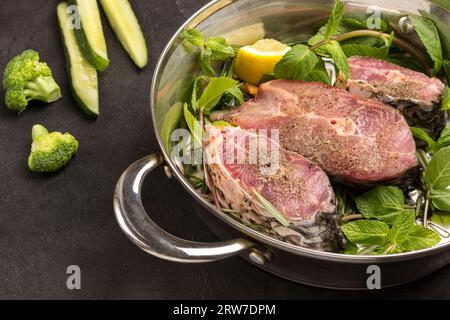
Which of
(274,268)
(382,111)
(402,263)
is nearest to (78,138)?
(274,268)

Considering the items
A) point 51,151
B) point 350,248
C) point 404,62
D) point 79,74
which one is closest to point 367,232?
point 350,248

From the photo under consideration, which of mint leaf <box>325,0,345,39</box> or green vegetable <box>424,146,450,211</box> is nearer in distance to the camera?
green vegetable <box>424,146,450,211</box>

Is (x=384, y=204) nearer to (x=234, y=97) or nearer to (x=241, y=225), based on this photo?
(x=241, y=225)

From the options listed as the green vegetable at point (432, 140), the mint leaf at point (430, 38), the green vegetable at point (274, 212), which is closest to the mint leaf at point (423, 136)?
the green vegetable at point (432, 140)

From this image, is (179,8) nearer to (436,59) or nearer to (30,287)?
(436,59)

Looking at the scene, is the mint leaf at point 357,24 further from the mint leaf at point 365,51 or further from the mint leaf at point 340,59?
the mint leaf at point 340,59

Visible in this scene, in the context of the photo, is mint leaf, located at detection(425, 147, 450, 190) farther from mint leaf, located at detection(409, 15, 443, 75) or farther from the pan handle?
the pan handle

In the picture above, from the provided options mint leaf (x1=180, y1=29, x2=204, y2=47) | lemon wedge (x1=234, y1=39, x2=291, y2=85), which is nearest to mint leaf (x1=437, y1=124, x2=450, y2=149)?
lemon wedge (x1=234, y1=39, x2=291, y2=85)
